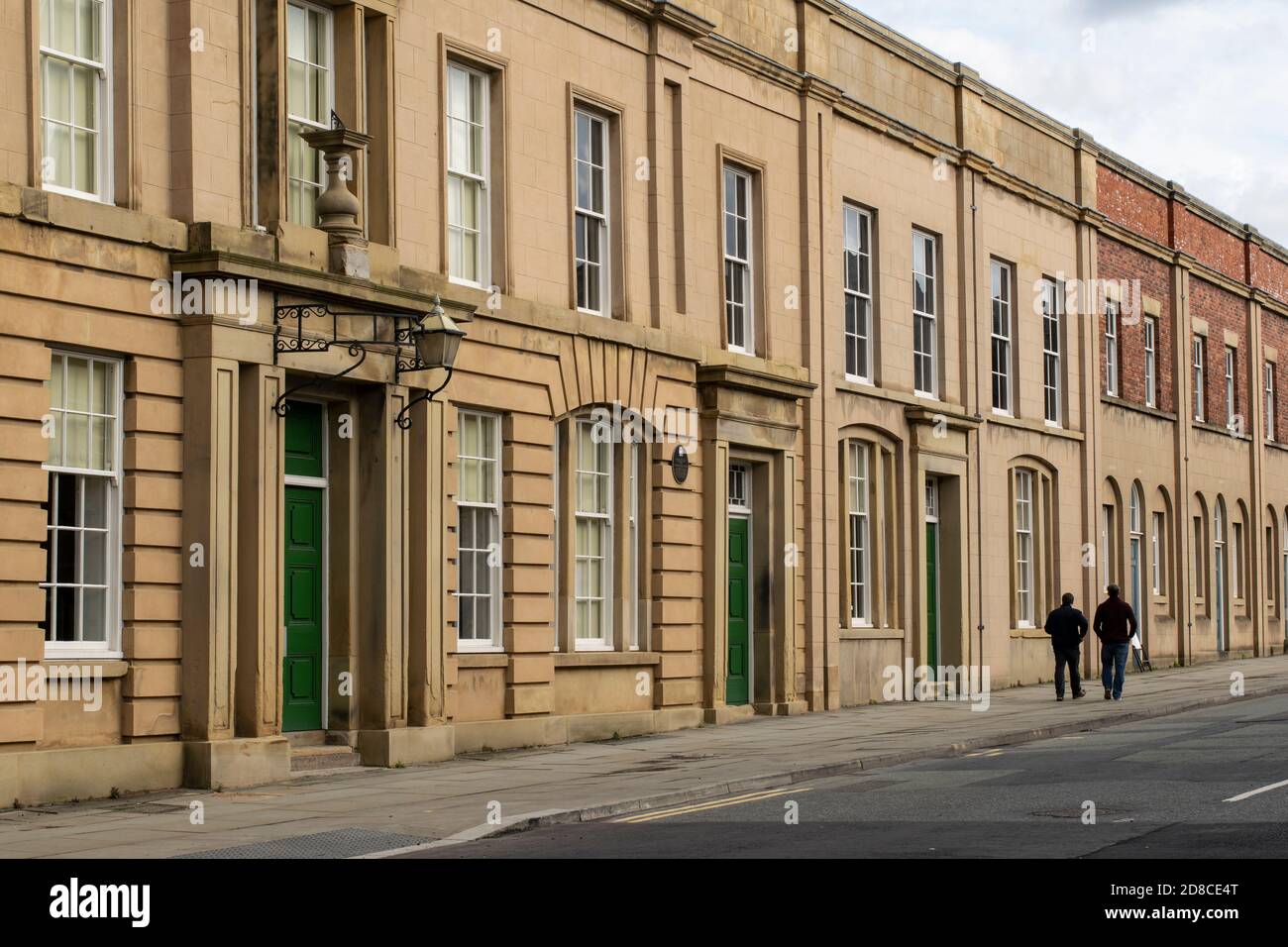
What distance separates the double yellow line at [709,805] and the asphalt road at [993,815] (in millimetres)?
18

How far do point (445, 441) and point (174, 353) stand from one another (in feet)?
11.9

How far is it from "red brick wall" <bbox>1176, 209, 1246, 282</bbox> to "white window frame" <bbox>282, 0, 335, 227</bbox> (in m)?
26.5

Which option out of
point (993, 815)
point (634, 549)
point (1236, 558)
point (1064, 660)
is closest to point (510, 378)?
point (634, 549)

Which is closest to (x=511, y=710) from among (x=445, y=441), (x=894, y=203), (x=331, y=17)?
(x=445, y=441)

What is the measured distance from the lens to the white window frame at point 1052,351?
3453cm

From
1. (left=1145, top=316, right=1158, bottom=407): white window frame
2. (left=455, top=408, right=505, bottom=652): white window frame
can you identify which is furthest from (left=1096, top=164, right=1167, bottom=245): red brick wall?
(left=455, top=408, right=505, bottom=652): white window frame

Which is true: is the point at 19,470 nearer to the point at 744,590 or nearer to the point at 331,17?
the point at 331,17

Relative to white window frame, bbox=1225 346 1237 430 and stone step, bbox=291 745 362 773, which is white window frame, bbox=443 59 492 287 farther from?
white window frame, bbox=1225 346 1237 430

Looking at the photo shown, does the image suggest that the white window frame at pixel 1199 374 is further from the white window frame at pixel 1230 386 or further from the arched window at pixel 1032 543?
the arched window at pixel 1032 543

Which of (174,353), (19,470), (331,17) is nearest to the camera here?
(19,470)

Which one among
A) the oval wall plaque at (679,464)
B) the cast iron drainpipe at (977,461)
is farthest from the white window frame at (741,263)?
the cast iron drainpipe at (977,461)
